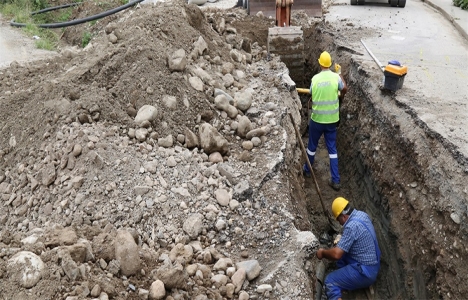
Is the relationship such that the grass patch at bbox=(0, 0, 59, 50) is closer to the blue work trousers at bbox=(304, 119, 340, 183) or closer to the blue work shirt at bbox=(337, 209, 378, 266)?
the blue work trousers at bbox=(304, 119, 340, 183)

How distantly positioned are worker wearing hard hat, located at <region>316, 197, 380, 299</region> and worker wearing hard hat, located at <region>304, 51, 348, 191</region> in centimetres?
169

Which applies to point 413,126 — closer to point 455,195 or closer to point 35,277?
point 455,195

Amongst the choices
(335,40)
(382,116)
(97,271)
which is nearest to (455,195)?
(382,116)

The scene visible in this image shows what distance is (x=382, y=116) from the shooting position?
5648 millimetres

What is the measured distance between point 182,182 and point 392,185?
2892 millimetres

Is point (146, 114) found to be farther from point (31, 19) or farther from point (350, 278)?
point (31, 19)

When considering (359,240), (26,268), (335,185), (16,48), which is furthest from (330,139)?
(16,48)

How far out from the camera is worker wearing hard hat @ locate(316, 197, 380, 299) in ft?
15.4

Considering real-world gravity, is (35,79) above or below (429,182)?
above

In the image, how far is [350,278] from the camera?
4938 mm

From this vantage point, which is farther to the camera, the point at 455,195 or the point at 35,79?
the point at 35,79

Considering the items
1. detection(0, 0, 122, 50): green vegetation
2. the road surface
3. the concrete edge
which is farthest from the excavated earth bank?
the concrete edge

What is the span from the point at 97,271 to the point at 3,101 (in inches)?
119

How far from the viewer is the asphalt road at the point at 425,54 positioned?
5065 millimetres
